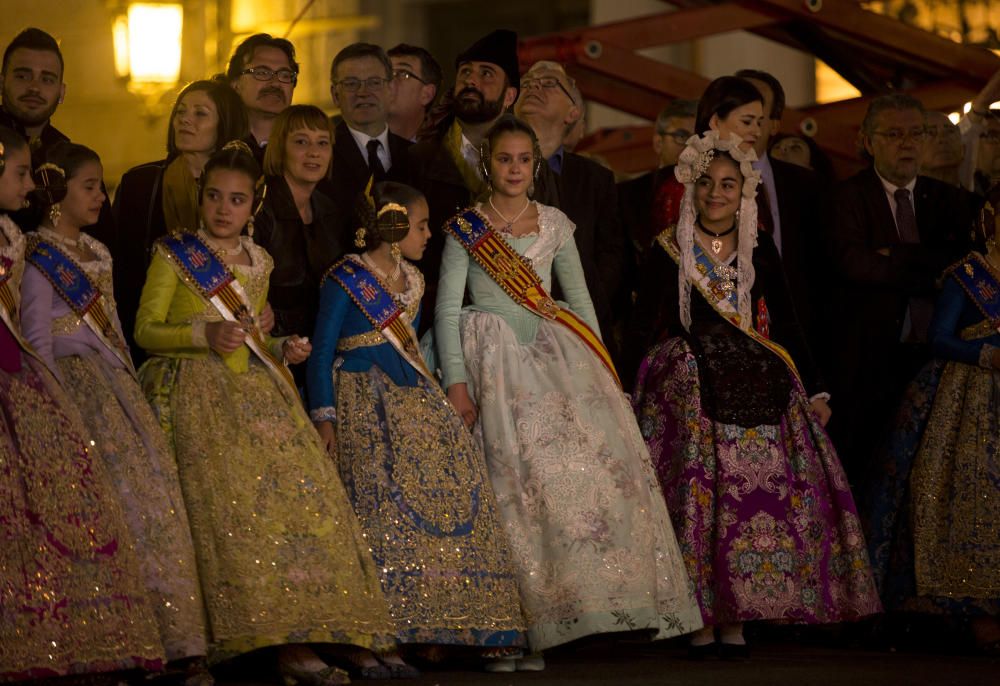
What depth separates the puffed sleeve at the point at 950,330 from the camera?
7934 mm

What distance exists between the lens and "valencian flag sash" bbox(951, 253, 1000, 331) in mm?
7980

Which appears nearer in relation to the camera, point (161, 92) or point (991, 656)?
point (991, 656)

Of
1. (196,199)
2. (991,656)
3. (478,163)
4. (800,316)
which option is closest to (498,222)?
(478,163)

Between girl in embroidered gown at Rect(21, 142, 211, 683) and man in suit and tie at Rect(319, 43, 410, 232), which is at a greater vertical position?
man in suit and tie at Rect(319, 43, 410, 232)

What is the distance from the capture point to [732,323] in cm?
→ 756

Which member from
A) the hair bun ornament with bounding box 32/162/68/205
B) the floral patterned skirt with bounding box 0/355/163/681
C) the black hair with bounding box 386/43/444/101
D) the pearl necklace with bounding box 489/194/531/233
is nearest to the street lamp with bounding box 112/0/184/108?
the black hair with bounding box 386/43/444/101

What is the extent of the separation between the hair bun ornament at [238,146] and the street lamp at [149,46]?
2.29m

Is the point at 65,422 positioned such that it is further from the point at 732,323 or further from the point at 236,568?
the point at 732,323

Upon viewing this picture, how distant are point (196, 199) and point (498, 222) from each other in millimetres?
1101

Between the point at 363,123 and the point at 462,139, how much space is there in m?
0.39

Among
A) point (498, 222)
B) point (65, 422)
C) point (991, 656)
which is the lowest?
point (991, 656)

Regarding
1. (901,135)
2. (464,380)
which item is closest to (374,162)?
(464,380)

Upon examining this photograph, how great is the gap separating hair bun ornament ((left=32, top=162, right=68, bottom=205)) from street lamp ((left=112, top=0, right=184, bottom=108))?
303 centimetres

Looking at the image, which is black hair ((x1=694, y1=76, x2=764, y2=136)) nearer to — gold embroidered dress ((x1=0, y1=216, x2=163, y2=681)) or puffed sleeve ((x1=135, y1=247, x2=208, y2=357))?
puffed sleeve ((x1=135, y1=247, x2=208, y2=357))
